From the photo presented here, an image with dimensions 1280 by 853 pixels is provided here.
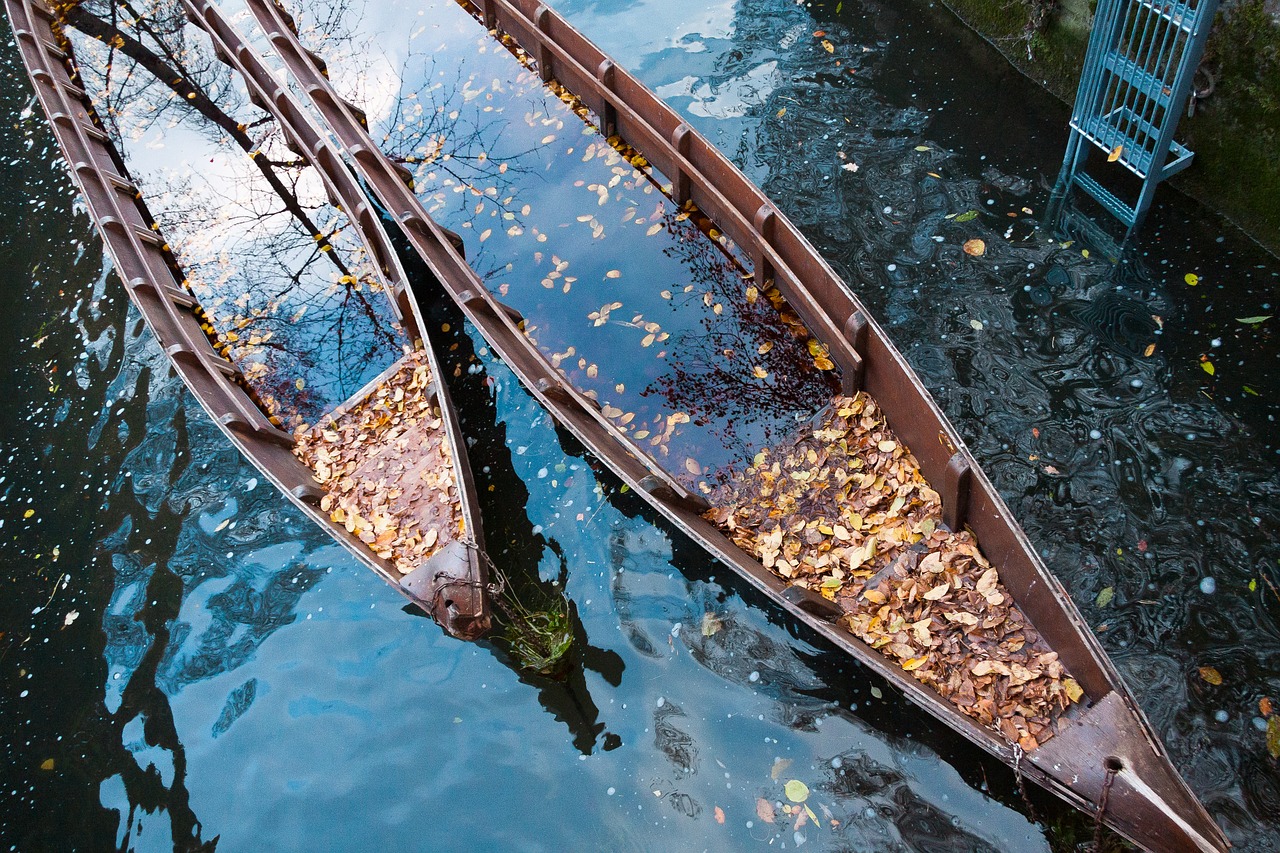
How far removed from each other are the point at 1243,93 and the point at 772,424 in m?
4.89

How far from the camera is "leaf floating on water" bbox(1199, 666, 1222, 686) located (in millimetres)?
4996

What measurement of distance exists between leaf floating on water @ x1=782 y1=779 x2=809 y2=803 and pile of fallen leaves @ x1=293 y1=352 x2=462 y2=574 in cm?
279

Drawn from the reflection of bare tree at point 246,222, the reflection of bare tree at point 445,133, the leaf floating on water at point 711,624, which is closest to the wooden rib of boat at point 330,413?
the reflection of bare tree at point 246,222

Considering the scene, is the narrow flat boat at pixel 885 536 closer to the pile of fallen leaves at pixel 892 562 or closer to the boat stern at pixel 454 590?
the pile of fallen leaves at pixel 892 562

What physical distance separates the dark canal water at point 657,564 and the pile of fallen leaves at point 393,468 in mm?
608

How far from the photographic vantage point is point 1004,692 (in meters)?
4.52

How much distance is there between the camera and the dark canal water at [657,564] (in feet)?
17.1

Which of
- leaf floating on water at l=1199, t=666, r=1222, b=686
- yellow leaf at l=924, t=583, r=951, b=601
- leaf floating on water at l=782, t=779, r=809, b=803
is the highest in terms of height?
yellow leaf at l=924, t=583, r=951, b=601

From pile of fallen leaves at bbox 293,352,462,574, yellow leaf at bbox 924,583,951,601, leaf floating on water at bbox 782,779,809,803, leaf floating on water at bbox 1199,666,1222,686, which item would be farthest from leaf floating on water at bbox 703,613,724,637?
leaf floating on water at bbox 1199,666,1222,686

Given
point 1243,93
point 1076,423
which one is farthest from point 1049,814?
point 1243,93

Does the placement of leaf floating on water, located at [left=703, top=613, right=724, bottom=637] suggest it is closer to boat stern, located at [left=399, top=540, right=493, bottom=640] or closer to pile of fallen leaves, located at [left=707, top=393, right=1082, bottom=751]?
pile of fallen leaves, located at [left=707, top=393, right=1082, bottom=751]

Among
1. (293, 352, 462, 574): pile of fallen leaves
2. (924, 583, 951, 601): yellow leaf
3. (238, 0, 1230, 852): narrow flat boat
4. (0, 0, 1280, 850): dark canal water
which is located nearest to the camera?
(238, 0, 1230, 852): narrow flat boat

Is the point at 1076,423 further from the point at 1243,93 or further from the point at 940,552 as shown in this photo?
the point at 1243,93

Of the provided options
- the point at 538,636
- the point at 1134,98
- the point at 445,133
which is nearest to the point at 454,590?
the point at 538,636
